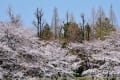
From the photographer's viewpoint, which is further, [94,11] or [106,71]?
[94,11]

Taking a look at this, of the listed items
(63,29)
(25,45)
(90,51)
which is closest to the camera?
(25,45)

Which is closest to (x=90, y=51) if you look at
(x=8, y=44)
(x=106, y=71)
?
(x=106, y=71)

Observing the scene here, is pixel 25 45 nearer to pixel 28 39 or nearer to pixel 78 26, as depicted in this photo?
pixel 28 39

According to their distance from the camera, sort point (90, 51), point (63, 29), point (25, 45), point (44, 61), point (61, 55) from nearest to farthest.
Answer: point (25, 45) < point (44, 61) < point (61, 55) < point (90, 51) < point (63, 29)

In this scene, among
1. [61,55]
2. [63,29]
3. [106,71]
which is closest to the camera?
[106,71]

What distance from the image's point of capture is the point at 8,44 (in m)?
9.87

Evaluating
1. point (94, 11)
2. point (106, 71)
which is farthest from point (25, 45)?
point (94, 11)

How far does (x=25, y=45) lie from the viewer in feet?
33.2

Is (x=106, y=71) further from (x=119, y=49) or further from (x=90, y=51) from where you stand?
(x=90, y=51)

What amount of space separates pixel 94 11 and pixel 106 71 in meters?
26.4

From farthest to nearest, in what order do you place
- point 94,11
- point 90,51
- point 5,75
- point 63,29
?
1. point 94,11
2. point 63,29
3. point 90,51
4. point 5,75

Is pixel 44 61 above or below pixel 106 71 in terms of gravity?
above

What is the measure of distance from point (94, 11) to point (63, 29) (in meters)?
6.10

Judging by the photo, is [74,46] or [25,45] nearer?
[25,45]
